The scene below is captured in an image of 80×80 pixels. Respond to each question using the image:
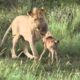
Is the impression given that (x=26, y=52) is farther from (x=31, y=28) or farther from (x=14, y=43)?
(x=31, y=28)

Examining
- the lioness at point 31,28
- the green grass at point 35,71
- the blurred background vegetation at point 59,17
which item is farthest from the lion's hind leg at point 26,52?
the blurred background vegetation at point 59,17

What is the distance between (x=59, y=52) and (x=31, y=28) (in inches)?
38.5

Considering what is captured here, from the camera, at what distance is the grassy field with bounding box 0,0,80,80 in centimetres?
714

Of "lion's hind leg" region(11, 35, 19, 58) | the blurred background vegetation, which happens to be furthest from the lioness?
the blurred background vegetation

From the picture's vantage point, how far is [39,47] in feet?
29.3

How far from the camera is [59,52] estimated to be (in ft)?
29.0

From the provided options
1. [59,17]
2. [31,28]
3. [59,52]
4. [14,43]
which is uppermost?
[31,28]

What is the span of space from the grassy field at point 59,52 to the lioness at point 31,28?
10.4 inches

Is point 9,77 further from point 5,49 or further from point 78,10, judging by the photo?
point 78,10

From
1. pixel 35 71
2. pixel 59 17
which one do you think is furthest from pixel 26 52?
pixel 59 17

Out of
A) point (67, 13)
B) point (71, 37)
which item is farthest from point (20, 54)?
point (67, 13)

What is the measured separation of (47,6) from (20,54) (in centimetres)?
309

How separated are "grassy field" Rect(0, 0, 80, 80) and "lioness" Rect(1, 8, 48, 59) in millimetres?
265

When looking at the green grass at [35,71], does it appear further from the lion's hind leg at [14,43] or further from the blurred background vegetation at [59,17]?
the blurred background vegetation at [59,17]
